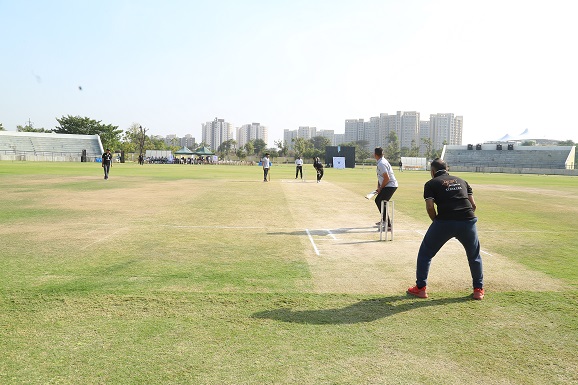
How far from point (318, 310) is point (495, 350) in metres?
1.89

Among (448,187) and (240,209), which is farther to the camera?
(240,209)

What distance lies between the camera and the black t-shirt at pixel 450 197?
224 inches

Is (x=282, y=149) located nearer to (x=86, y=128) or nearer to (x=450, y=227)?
(x=86, y=128)

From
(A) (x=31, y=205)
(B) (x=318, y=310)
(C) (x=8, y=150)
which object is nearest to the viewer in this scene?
(B) (x=318, y=310)

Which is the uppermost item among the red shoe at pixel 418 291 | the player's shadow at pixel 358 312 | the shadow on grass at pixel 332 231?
the red shoe at pixel 418 291

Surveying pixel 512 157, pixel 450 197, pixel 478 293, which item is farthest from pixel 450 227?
pixel 512 157

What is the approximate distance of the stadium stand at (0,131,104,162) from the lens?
2889 inches

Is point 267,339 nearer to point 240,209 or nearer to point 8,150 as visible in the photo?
point 240,209

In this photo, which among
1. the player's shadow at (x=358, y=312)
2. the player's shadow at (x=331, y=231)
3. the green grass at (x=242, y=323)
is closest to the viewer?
the green grass at (x=242, y=323)

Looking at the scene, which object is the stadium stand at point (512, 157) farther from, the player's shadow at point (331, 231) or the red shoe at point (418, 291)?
the red shoe at point (418, 291)

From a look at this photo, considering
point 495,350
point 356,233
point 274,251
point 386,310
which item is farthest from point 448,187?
point 356,233

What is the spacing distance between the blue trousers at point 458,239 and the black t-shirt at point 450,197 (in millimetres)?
92

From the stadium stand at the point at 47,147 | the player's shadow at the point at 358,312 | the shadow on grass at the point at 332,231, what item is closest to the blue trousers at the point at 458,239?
the player's shadow at the point at 358,312

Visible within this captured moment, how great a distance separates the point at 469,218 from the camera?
5.71 meters
